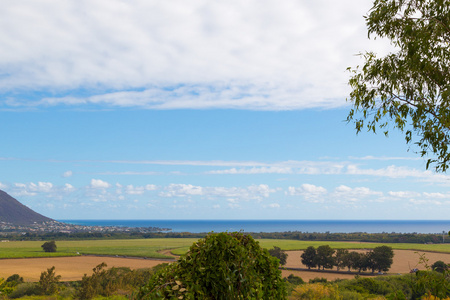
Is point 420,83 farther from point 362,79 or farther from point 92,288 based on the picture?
point 92,288

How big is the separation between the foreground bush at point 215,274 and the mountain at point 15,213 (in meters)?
165

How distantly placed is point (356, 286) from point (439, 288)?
32.0 ft

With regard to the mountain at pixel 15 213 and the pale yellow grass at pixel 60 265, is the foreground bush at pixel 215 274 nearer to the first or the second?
the pale yellow grass at pixel 60 265

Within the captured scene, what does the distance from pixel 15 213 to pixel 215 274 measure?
177 m

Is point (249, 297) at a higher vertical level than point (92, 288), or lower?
higher

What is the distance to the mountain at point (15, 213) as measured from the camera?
15212cm

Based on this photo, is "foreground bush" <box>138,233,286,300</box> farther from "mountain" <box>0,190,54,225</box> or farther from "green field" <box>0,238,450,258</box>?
"mountain" <box>0,190,54,225</box>

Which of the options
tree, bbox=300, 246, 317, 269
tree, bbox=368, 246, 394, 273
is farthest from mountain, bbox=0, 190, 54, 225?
tree, bbox=368, 246, 394, 273

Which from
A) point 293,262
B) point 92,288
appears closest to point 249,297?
point 92,288

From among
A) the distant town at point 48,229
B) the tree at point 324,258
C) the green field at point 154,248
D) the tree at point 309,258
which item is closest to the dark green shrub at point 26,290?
the tree at point 309,258

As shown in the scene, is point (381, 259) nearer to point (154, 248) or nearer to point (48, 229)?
point (154, 248)

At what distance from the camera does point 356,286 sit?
52.9ft

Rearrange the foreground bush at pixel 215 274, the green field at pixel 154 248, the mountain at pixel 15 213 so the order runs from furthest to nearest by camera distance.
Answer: the mountain at pixel 15 213 → the green field at pixel 154 248 → the foreground bush at pixel 215 274

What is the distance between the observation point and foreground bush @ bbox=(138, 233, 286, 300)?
427 cm
